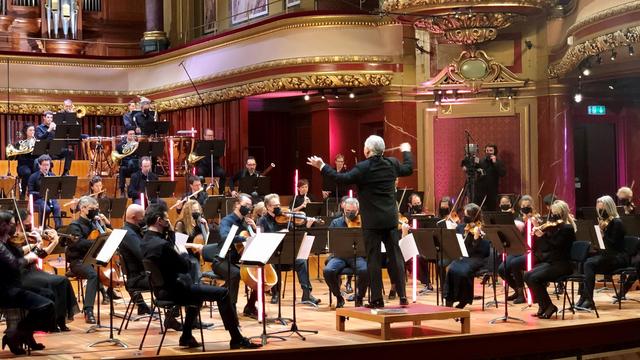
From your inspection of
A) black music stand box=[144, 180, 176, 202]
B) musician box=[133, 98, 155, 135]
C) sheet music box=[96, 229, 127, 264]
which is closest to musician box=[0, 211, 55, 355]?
sheet music box=[96, 229, 127, 264]

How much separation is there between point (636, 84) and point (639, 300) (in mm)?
7283

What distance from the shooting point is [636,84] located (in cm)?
1814

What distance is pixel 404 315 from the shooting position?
8844mm

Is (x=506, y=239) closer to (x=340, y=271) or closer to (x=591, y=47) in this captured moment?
(x=340, y=271)

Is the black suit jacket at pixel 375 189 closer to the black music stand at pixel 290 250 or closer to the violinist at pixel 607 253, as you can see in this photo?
the black music stand at pixel 290 250

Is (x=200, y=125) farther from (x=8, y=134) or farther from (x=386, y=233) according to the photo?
(x=386, y=233)

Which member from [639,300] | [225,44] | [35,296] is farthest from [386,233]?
[225,44]

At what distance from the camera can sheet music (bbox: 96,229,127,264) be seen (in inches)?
357

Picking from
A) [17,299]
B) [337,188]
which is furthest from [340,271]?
[337,188]

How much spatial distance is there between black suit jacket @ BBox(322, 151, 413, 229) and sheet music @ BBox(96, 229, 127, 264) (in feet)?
6.35

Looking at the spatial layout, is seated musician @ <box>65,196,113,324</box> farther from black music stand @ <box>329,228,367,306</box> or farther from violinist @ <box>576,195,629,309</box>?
violinist @ <box>576,195,629,309</box>

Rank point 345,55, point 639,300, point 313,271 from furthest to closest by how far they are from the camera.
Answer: point 345,55 → point 313,271 → point 639,300

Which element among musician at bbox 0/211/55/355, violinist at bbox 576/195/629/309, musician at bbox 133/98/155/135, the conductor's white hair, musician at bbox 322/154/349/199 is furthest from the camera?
musician at bbox 133/98/155/135

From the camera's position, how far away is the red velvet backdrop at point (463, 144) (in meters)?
16.5
